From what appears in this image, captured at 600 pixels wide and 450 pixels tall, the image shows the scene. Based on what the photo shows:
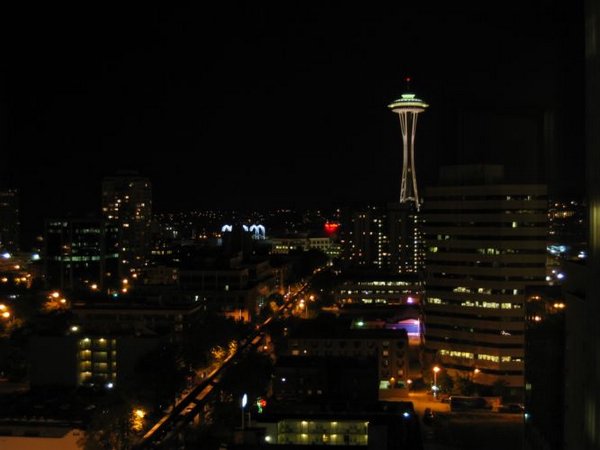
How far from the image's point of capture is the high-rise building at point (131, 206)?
27.2 m

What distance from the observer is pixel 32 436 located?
279 inches

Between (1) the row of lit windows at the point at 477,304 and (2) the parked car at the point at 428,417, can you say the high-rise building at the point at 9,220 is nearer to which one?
(1) the row of lit windows at the point at 477,304

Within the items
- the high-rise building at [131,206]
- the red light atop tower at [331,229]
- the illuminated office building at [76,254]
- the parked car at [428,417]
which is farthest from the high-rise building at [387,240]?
the parked car at [428,417]

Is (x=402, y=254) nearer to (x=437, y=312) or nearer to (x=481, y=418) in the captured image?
(x=437, y=312)

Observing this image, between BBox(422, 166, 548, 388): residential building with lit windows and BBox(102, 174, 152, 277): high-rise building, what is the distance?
1745cm

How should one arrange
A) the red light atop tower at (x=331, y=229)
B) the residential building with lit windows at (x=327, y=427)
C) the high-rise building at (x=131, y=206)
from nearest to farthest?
the residential building with lit windows at (x=327, y=427), the high-rise building at (x=131, y=206), the red light atop tower at (x=331, y=229)

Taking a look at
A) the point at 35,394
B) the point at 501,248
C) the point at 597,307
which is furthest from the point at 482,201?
the point at 597,307

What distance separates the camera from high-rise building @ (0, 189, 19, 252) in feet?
92.4

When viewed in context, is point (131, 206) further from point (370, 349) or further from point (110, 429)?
point (110, 429)

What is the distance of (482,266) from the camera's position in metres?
10.1

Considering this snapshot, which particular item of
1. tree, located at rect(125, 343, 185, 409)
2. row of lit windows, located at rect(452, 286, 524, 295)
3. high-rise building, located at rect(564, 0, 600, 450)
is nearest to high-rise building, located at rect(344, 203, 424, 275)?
row of lit windows, located at rect(452, 286, 524, 295)

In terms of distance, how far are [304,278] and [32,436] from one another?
53.7 feet

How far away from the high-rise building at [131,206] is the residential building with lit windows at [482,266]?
17.4 m

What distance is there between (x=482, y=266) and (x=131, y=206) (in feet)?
66.0
